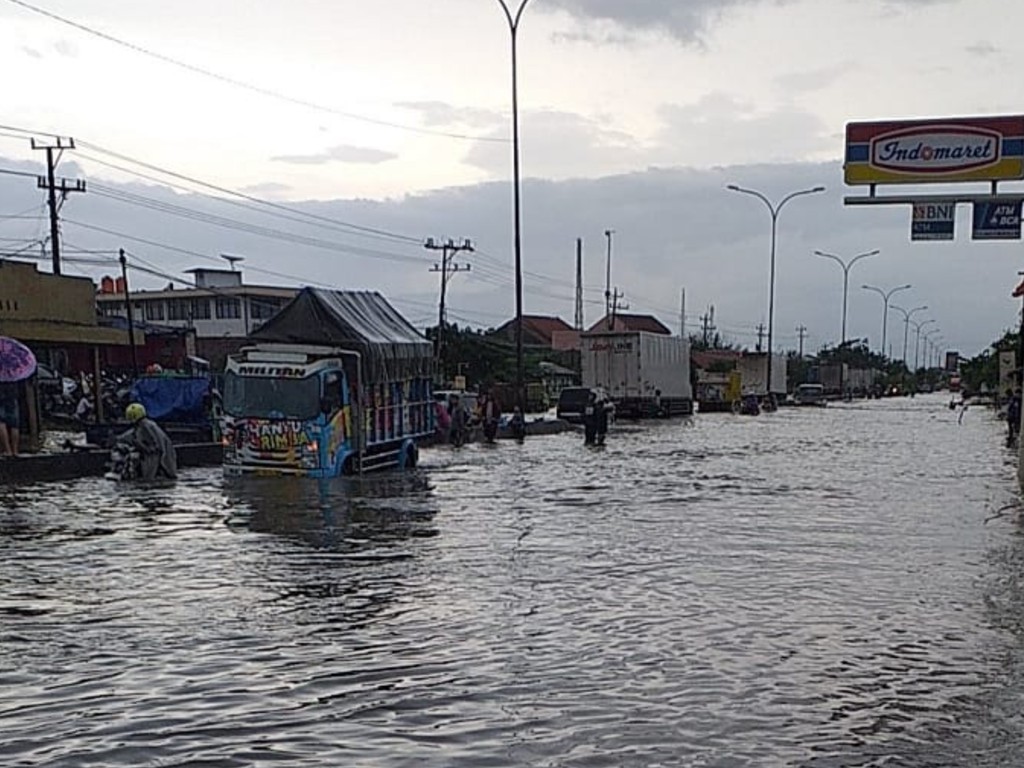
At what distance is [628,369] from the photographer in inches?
Result: 2047

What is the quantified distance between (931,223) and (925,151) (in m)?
2.00

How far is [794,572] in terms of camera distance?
39.8 ft

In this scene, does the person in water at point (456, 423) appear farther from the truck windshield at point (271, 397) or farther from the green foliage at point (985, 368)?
the green foliage at point (985, 368)

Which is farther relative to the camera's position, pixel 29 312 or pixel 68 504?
pixel 29 312

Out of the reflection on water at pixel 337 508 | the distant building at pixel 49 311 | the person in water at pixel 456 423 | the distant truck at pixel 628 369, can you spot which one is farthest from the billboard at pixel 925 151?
the distant truck at pixel 628 369

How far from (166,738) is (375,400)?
16.6 m

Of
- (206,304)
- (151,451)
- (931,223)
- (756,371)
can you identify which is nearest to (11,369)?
(151,451)

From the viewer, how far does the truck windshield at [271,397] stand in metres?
20.5

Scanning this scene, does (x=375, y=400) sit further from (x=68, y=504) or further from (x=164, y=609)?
(x=164, y=609)

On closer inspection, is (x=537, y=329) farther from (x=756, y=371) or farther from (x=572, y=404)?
(x=572, y=404)

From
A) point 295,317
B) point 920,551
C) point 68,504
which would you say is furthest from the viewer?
point 295,317

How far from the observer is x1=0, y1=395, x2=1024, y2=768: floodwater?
21.4 feet

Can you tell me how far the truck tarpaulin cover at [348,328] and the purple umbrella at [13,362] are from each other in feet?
16.6

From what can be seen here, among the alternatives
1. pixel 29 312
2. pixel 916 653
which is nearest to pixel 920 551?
pixel 916 653
